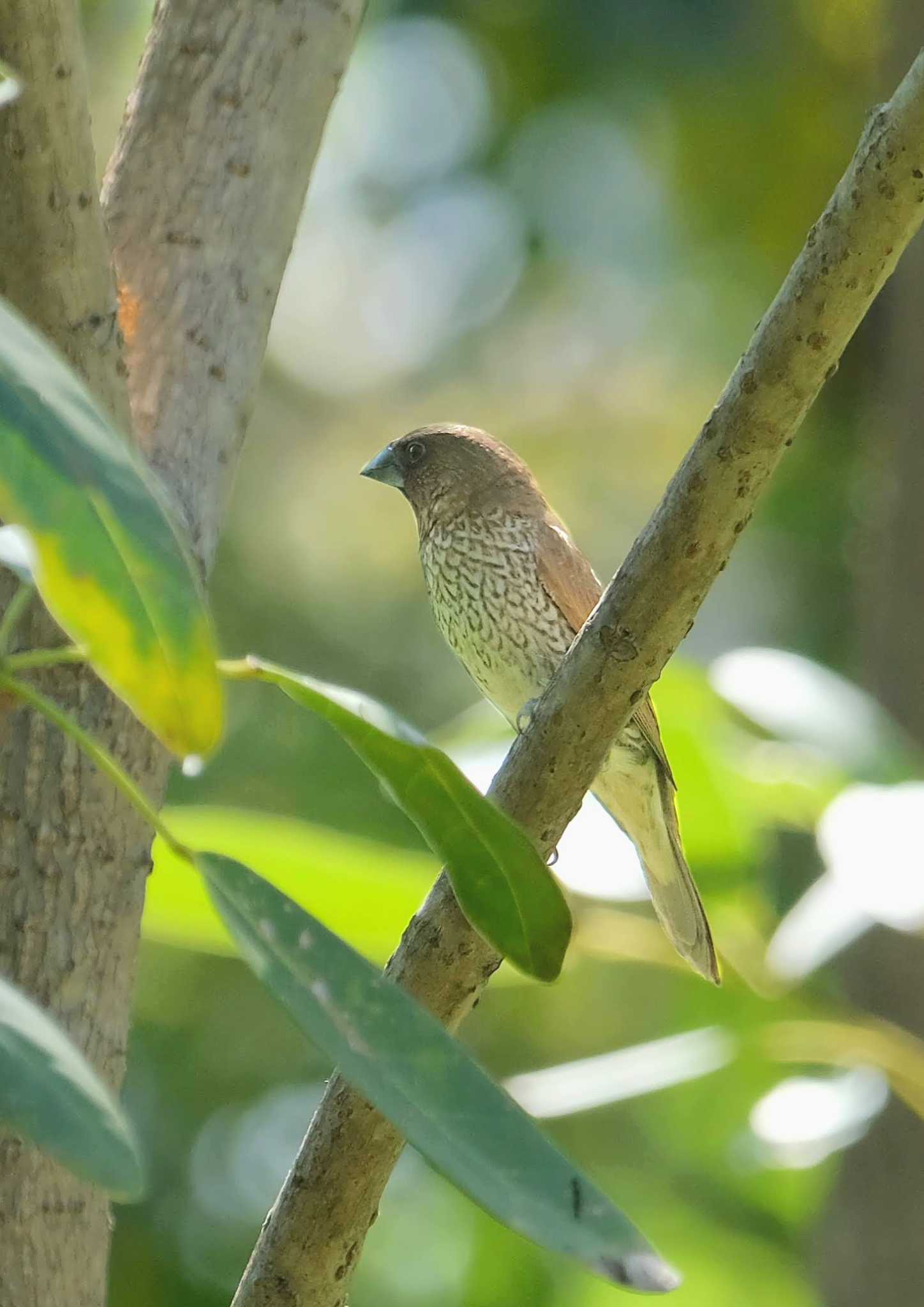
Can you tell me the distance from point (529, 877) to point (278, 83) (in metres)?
1.54

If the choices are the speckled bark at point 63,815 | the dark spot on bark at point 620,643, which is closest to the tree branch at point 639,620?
the dark spot on bark at point 620,643

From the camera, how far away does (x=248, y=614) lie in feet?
21.3

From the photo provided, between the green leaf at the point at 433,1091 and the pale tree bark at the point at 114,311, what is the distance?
816mm

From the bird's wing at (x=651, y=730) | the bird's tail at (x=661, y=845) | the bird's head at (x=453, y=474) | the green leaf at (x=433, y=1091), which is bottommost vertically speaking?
the bird's tail at (x=661, y=845)

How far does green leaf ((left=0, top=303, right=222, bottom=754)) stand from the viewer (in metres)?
1.09

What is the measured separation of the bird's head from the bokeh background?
79 centimetres

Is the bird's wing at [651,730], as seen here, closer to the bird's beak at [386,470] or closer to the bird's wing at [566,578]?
the bird's wing at [566,578]

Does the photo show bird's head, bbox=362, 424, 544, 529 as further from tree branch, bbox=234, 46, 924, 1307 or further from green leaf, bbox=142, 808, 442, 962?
tree branch, bbox=234, 46, 924, 1307

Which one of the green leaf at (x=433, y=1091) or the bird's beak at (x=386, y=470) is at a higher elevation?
the green leaf at (x=433, y=1091)

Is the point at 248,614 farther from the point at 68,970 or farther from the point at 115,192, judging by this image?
the point at 68,970

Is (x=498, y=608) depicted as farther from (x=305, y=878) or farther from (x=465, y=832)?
(x=465, y=832)

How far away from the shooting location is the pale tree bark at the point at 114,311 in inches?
77.9

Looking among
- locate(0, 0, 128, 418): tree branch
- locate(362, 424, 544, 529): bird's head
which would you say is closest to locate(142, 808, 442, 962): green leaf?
locate(0, 0, 128, 418): tree branch

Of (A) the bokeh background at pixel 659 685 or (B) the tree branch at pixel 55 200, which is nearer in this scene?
(B) the tree branch at pixel 55 200
